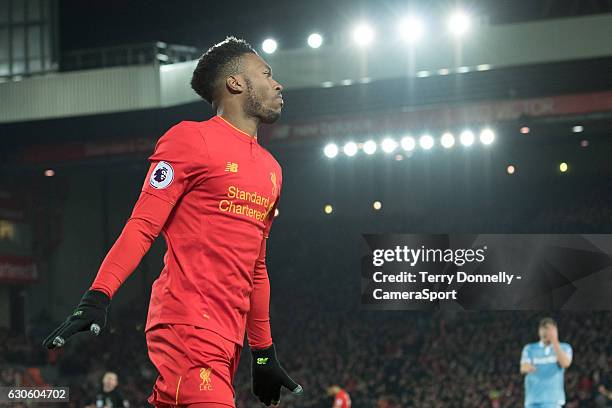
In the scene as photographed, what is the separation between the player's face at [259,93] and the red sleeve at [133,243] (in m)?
0.52

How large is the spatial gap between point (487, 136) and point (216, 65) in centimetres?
1560

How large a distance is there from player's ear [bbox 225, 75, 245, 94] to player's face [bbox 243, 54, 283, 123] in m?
0.02

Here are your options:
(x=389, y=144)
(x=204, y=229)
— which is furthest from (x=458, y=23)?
(x=204, y=229)

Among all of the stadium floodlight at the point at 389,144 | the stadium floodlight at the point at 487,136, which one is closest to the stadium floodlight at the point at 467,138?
the stadium floodlight at the point at 487,136

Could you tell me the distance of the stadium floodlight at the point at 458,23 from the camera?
17.0m

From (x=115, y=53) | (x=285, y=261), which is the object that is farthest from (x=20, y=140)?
(x=285, y=261)

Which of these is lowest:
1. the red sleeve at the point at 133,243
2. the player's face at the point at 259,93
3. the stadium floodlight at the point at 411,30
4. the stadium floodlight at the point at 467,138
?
the red sleeve at the point at 133,243

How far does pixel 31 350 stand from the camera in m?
22.4

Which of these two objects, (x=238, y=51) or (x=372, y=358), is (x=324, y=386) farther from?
(x=238, y=51)

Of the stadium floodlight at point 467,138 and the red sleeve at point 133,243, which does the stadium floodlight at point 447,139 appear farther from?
the red sleeve at point 133,243

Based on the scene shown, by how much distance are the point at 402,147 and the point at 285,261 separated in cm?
608

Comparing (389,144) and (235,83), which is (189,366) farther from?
(389,144)

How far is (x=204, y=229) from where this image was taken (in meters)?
3.20

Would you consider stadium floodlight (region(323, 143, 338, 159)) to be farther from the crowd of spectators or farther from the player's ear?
the player's ear
